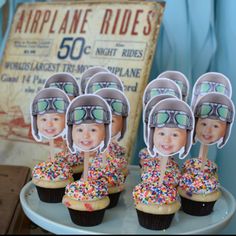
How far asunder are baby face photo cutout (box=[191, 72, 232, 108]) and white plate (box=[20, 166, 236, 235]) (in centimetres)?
31

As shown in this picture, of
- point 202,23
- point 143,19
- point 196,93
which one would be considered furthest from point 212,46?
point 196,93

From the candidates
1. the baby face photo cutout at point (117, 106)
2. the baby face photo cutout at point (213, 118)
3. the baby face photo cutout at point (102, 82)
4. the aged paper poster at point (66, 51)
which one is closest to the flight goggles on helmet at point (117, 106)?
the baby face photo cutout at point (117, 106)

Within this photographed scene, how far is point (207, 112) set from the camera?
1.24 meters

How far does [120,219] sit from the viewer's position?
1.17 metres

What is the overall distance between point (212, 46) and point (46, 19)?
28.6 inches

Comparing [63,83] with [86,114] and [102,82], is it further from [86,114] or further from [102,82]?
[86,114]

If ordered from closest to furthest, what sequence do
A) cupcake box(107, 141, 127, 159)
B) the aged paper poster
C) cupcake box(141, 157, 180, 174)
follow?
cupcake box(141, 157, 180, 174), cupcake box(107, 141, 127, 159), the aged paper poster

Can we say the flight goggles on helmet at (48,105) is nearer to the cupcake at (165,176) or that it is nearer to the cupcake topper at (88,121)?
the cupcake topper at (88,121)

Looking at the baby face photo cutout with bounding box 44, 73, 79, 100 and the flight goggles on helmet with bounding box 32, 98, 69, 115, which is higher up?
the baby face photo cutout with bounding box 44, 73, 79, 100

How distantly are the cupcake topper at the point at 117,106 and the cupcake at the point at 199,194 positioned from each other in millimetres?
259

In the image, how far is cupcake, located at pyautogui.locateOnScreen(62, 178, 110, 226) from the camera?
43.7 inches

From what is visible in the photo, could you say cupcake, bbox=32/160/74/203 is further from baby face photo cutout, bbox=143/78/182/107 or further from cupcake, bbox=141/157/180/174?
baby face photo cutout, bbox=143/78/182/107

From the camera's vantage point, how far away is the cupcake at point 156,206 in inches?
43.4

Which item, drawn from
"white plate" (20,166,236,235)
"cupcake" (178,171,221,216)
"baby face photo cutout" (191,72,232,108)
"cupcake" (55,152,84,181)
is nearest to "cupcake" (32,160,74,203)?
"white plate" (20,166,236,235)
